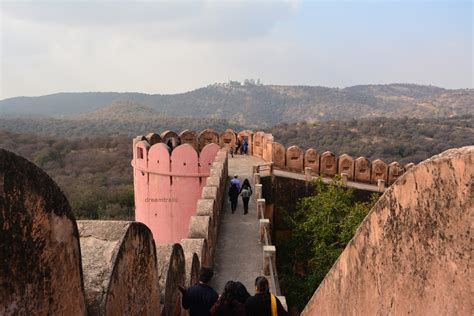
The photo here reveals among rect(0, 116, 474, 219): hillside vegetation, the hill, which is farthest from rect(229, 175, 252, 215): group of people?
the hill

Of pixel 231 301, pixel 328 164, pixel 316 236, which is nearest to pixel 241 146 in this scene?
pixel 328 164

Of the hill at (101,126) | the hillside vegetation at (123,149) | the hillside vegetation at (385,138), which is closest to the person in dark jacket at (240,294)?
the hillside vegetation at (123,149)

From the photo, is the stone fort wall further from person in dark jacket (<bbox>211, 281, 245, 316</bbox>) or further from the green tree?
the green tree

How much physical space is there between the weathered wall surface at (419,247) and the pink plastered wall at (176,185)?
874 centimetres

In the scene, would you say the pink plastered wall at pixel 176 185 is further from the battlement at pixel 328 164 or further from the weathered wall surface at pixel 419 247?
the weathered wall surface at pixel 419 247

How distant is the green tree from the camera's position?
382 inches

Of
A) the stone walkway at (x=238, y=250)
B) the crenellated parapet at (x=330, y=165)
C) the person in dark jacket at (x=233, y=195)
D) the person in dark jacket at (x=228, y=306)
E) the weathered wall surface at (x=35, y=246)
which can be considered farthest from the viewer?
the crenellated parapet at (x=330, y=165)

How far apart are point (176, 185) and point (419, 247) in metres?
9.58

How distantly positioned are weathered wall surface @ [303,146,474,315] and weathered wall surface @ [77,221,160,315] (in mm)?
1140

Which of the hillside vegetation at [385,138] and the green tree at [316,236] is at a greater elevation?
the hillside vegetation at [385,138]

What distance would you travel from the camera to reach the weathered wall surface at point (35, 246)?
5.26 feet

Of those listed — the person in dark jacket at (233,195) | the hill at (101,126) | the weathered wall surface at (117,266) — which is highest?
the hill at (101,126)

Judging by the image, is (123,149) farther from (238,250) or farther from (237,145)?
(238,250)

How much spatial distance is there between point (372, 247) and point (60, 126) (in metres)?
61.4
